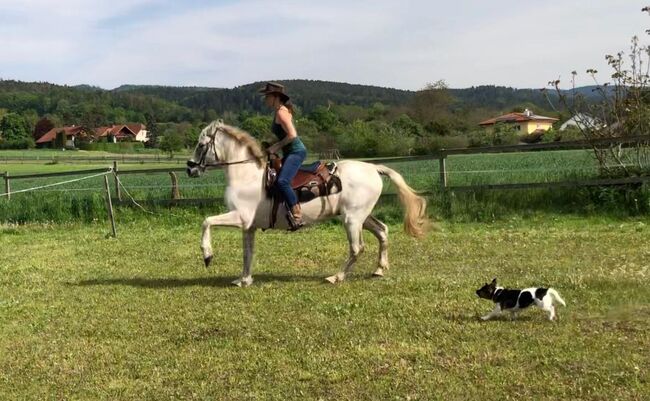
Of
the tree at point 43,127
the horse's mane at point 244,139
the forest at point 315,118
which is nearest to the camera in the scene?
the horse's mane at point 244,139

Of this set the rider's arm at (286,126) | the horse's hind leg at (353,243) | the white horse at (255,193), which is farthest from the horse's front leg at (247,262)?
the rider's arm at (286,126)

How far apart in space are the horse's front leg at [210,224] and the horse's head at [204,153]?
0.86 m

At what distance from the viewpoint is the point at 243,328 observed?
6.53m

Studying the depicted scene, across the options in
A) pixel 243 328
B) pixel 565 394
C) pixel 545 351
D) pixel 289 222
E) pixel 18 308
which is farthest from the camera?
pixel 289 222

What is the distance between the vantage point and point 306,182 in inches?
346

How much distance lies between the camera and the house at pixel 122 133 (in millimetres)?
140250

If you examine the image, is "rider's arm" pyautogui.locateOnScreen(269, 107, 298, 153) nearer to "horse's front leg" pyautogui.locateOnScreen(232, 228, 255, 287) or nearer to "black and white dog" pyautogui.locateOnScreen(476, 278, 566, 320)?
"horse's front leg" pyautogui.locateOnScreen(232, 228, 255, 287)

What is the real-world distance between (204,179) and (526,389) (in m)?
21.5

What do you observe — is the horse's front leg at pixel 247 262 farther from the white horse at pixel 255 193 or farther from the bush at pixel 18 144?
the bush at pixel 18 144

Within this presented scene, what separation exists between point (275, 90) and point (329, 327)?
11.6 feet

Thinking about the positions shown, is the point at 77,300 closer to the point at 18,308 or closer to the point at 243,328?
the point at 18,308

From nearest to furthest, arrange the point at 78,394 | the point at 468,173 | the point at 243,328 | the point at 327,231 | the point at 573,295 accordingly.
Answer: the point at 78,394 < the point at 243,328 < the point at 573,295 < the point at 327,231 < the point at 468,173

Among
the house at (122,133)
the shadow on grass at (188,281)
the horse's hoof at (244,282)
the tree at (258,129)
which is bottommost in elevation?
the shadow on grass at (188,281)

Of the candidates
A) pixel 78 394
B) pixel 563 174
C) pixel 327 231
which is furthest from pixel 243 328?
pixel 563 174
